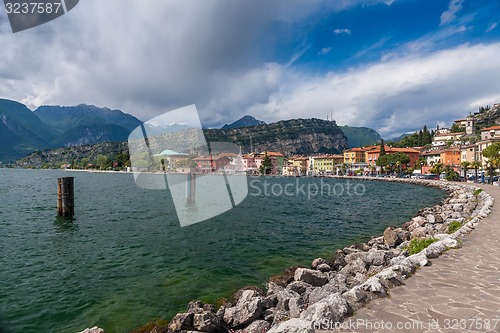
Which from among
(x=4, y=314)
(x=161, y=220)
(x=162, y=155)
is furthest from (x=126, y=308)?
(x=162, y=155)

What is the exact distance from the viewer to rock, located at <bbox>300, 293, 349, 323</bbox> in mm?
5430

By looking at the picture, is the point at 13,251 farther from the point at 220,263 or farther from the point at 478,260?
the point at 478,260

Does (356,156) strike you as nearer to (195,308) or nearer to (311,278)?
(311,278)

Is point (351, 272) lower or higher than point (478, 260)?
lower

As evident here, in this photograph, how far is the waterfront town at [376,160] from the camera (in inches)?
3944

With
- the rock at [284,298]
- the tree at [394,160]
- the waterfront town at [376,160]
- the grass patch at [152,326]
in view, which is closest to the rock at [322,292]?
the rock at [284,298]

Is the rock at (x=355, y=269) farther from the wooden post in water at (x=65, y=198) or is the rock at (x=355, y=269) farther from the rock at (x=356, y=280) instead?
the wooden post in water at (x=65, y=198)

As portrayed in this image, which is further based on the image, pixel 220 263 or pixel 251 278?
pixel 220 263

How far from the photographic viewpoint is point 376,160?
124 m

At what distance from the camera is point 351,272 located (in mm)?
12719

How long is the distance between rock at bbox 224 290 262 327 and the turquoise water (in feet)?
8.59

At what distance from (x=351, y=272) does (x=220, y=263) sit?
22.1ft

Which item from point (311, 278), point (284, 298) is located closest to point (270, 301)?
point (284, 298)

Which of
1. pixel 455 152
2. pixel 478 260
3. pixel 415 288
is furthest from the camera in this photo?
pixel 455 152
